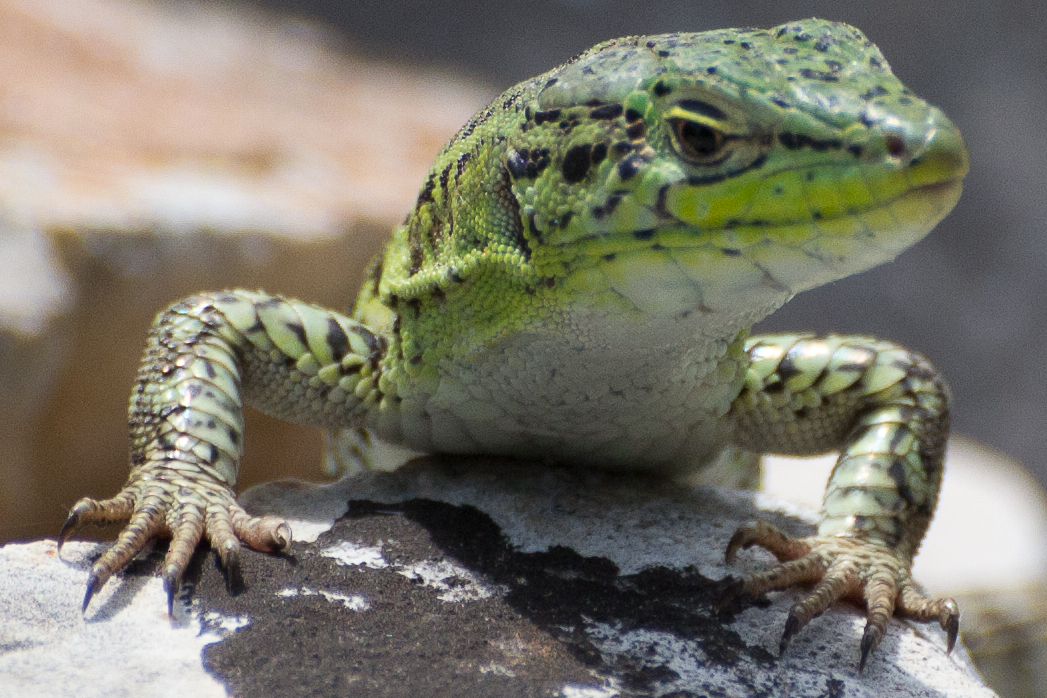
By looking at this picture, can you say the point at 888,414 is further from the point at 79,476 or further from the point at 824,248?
the point at 79,476

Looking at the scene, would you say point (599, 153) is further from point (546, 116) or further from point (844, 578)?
point (844, 578)

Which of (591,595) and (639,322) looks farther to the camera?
(591,595)

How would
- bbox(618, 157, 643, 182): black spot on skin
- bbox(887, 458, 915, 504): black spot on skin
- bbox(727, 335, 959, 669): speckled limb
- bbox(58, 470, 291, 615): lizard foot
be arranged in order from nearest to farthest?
bbox(618, 157, 643, 182): black spot on skin → bbox(58, 470, 291, 615): lizard foot → bbox(727, 335, 959, 669): speckled limb → bbox(887, 458, 915, 504): black spot on skin

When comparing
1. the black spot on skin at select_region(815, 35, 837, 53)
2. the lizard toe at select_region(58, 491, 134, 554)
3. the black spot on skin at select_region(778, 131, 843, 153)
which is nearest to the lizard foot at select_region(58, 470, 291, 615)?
the lizard toe at select_region(58, 491, 134, 554)

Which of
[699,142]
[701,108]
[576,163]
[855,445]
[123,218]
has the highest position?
[701,108]

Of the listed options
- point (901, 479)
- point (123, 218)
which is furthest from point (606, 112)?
point (123, 218)

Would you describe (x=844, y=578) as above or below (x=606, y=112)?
below

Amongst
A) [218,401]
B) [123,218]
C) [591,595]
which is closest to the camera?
[591,595]

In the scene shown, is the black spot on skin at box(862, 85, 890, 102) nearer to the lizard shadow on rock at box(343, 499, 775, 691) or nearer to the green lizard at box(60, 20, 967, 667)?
the green lizard at box(60, 20, 967, 667)
